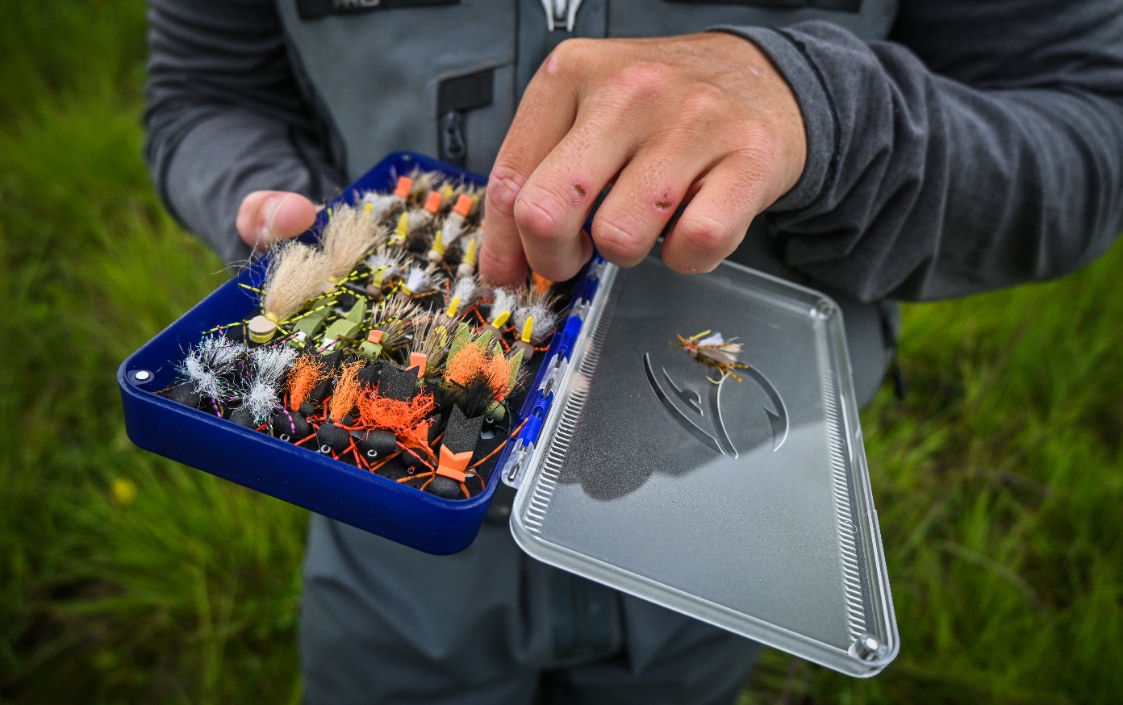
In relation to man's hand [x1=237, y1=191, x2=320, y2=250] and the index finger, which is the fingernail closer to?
man's hand [x1=237, y1=191, x2=320, y2=250]

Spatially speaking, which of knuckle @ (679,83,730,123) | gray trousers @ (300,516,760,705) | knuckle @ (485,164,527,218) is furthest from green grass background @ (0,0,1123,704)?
knuckle @ (679,83,730,123)

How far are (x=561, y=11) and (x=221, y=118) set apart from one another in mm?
725

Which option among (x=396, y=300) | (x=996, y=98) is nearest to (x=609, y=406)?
(x=396, y=300)

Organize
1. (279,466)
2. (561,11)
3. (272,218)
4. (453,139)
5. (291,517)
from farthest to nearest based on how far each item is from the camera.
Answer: (291,517) → (453,139) → (561,11) → (272,218) → (279,466)

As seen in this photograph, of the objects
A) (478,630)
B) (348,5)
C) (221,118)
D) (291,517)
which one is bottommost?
(291,517)

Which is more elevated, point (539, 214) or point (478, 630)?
point (539, 214)

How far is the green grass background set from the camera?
183 centimetres

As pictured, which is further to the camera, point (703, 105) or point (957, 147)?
point (957, 147)

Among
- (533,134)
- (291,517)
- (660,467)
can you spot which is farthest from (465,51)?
(291,517)

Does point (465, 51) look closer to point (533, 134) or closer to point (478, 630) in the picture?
point (533, 134)

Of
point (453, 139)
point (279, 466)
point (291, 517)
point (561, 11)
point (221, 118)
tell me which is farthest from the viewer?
point (291, 517)

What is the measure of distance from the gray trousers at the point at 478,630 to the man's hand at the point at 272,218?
1.96 ft

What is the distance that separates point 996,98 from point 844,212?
0.38m

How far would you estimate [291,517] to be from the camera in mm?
2010
